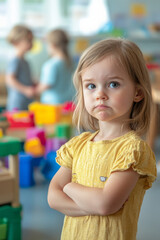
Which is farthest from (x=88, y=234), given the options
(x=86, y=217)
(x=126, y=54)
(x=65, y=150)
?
(x=126, y=54)

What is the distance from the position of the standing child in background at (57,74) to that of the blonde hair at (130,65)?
232 cm

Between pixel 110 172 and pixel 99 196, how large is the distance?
61 mm

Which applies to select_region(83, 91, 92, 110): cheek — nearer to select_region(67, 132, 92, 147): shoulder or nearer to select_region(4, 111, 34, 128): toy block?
select_region(67, 132, 92, 147): shoulder

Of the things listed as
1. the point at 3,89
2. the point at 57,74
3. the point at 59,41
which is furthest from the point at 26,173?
the point at 3,89

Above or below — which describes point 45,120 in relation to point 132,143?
below

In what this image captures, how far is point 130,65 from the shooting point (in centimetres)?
94

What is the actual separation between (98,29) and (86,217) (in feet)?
13.5

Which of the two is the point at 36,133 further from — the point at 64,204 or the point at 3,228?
the point at 64,204

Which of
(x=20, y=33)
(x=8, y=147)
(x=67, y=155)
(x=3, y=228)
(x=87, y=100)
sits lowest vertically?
(x=3, y=228)

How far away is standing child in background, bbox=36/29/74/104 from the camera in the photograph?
3.33 metres

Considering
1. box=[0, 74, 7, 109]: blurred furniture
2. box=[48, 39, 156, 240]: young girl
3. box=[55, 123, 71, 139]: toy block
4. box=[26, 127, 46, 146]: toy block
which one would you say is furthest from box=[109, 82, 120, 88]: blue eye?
box=[0, 74, 7, 109]: blurred furniture

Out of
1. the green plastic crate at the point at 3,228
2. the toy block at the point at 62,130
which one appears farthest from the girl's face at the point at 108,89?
the toy block at the point at 62,130

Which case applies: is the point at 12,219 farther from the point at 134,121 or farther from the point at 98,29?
the point at 98,29

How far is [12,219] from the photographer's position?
4.80 feet
